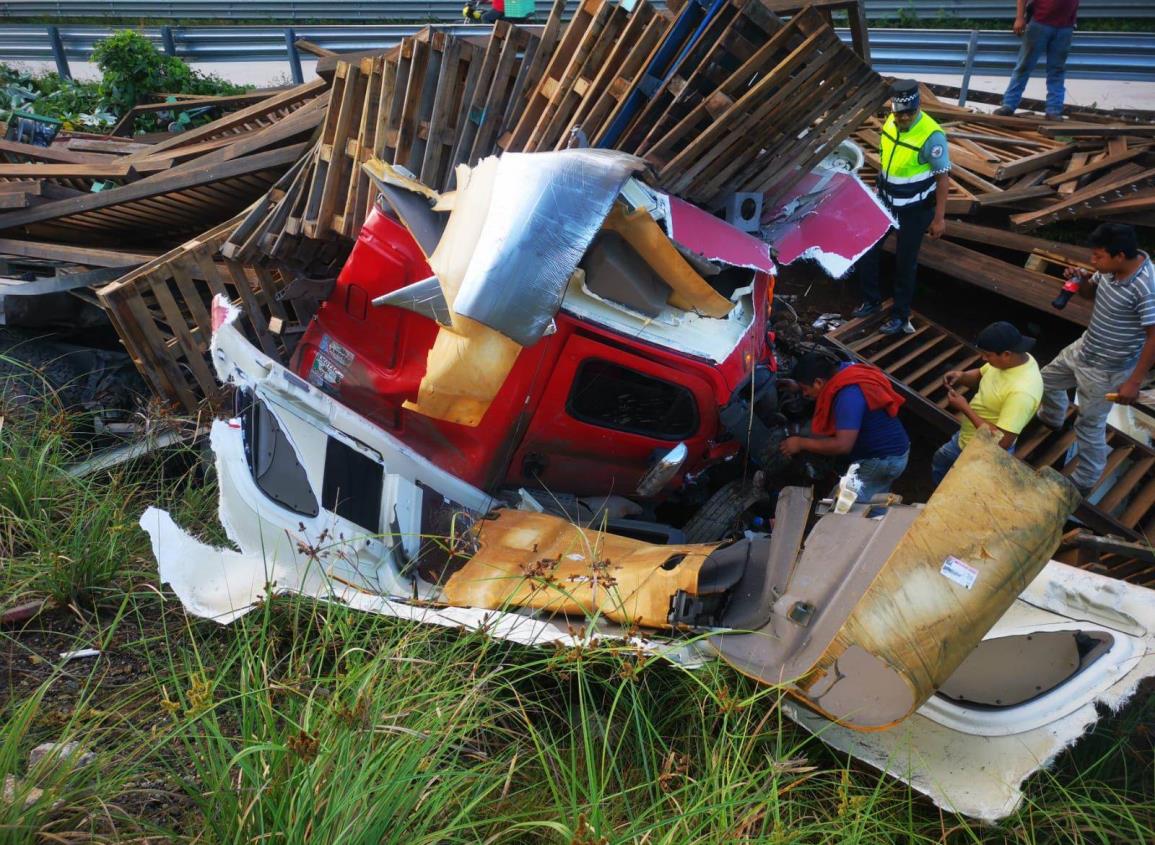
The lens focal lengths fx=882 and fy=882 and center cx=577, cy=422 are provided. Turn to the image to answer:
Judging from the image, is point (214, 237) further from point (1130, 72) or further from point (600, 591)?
point (1130, 72)

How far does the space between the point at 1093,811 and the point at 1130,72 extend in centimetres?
1056

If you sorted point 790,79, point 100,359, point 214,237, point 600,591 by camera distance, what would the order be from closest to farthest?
1. point 600,591
2. point 790,79
3. point 214,237
4. point 100,359

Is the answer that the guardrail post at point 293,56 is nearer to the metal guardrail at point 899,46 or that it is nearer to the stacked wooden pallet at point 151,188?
the metal guardrail at point 899,46

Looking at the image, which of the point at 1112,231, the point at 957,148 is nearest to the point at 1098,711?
the point at 1112,231

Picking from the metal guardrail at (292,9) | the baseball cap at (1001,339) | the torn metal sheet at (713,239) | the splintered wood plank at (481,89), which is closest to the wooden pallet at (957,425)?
the baseball cap at (1001,339)

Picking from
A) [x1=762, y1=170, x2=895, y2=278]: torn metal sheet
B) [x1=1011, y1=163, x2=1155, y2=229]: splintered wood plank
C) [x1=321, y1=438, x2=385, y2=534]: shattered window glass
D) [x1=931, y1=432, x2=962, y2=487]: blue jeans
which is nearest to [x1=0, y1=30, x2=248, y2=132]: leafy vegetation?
[x1=762, y1=170, x2=895, y2=278]: torn metal sheet

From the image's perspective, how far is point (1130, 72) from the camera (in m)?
10.4

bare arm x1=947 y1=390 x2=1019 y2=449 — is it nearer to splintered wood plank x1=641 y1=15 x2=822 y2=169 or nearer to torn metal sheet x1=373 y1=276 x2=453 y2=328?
splintered wood plank x1=641 y1=15 x2=822 y2=169

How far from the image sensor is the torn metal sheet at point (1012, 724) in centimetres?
265

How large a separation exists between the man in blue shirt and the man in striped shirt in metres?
1.20

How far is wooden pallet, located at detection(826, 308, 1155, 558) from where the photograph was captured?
520cm

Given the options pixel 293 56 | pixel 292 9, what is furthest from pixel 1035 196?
pixel 292 9

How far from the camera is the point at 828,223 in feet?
20.0

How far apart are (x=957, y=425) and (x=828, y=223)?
1622 mm
